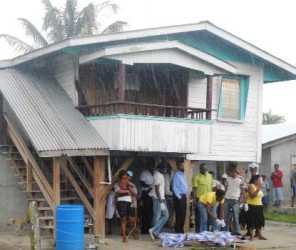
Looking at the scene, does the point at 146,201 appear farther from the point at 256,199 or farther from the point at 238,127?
the point at 238,127

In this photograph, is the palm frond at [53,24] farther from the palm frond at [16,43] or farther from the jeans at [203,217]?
the jeans at [203,217]

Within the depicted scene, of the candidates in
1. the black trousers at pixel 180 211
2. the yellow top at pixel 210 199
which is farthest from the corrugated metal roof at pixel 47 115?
the yellow top at pixel 210 199

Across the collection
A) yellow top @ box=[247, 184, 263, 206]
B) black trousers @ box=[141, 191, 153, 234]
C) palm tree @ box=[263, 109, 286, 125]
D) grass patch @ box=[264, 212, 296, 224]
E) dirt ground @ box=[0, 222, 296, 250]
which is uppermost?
palm tree @ box=[263, 109, 286, 125]

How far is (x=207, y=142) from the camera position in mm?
14883

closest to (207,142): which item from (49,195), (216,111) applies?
(216,111)

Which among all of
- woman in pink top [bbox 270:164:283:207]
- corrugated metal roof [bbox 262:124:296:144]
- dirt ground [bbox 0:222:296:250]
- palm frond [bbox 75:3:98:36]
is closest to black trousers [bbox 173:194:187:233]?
dirt ground [bbox 0:222:296:250]

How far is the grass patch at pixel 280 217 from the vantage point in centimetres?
1920

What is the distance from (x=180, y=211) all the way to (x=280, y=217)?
719 centimetres

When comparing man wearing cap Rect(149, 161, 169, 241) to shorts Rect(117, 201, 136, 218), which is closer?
shorts Rect(117, 201, 136, 218)

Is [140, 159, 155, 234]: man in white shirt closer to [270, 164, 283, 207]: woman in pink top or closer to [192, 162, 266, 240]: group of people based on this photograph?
[192, 162, 266, 240]: group of people

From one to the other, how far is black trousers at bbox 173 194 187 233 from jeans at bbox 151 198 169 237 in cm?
37

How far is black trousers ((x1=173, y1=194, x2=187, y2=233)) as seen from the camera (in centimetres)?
1395

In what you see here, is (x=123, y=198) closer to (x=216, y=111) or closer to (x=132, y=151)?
(x=132, y=151)

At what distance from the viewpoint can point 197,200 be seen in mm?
14484
